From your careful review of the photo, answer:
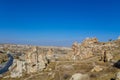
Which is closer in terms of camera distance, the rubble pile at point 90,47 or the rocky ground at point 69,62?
the rocky ground at point 69,62

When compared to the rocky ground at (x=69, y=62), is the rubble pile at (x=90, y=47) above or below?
above

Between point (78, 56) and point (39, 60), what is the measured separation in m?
24.0

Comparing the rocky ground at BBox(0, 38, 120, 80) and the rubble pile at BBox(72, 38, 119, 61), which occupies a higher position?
the rubble pile at BBox(72, 38, 119, 61)

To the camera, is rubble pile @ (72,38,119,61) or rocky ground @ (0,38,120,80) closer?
rocky ground @ (0,38,120,80)

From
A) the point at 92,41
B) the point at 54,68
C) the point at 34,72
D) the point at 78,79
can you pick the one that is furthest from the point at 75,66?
the point at 78,79

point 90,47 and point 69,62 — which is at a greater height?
point 90,47

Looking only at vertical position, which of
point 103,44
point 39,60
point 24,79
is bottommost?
point 24,79

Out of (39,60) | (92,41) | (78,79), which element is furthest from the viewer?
(92,41)

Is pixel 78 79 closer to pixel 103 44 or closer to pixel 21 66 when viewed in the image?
pixel 21 66

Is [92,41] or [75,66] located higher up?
[92,41]

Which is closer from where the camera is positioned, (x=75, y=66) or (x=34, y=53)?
(x=75, y=66)

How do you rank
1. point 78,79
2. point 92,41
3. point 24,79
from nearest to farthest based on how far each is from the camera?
point 78,79
point 24,79
point 92,41

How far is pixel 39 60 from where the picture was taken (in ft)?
403

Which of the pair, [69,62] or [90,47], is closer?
[69,62]
